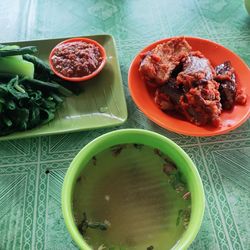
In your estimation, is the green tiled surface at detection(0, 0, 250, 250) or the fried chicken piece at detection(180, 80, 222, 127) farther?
the fried chicken piece at detection(180, 80, 222, 127)

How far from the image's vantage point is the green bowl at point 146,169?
52cm

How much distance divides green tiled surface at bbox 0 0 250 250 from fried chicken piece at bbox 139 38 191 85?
0.40 ft

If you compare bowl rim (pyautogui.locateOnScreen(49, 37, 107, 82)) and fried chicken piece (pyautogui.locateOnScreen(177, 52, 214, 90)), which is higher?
fried chicken piece (pyautogui.locateOnScreen(177, 52, 214, 90))

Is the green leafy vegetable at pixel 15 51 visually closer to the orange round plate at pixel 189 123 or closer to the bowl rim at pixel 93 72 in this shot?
the bowl rim at pixel 93 72

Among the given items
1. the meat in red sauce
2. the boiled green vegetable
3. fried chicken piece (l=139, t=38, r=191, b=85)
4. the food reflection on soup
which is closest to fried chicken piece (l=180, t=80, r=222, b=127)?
the meat in red sauce

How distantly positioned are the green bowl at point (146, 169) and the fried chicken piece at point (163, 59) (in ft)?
1.17

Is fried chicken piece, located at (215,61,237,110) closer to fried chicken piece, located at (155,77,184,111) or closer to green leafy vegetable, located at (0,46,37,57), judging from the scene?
fried chicken piece, located at (155,77,184,111)

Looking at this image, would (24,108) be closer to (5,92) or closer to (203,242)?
(5,92)

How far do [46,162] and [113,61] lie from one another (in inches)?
16.9

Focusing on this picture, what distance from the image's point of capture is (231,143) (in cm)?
90

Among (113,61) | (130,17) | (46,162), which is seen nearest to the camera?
(46,162)

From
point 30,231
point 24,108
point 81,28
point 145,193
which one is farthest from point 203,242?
point 81,28

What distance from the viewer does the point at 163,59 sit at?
3.15 ft

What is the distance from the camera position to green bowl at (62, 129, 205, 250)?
516 millimetres
